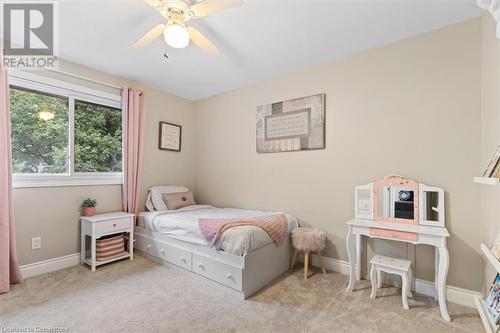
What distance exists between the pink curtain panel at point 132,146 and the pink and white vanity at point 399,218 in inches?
109

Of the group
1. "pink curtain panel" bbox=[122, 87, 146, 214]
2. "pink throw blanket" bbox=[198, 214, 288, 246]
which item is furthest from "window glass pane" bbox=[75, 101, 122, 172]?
"pink throw blanket" bbox=[198, 214, 288, 246]

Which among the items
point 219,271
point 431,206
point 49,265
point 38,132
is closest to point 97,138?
point 38,132

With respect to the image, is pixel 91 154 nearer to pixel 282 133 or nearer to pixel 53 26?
pixel 53 26

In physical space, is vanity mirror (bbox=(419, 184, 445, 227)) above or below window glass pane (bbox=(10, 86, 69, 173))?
below

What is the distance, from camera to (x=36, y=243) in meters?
2.51

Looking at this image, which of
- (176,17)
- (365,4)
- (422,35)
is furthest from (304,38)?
(176,17)

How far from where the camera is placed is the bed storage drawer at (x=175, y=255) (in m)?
2.55

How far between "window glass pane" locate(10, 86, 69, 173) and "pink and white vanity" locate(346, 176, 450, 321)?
3.36 metres

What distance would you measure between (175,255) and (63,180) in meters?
1.58

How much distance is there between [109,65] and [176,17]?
5.48ft

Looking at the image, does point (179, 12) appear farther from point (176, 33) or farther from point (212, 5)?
point (212, 5)

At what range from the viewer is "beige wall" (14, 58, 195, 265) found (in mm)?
2455

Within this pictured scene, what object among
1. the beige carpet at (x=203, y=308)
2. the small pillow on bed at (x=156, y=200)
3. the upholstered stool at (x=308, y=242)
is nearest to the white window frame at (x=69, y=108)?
the small pillow on bed at (x=156, y=200)

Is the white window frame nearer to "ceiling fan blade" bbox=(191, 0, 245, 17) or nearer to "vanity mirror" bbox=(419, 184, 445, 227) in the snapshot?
"ceiling fan blade" bbox=(191, 0, 245, 17)
